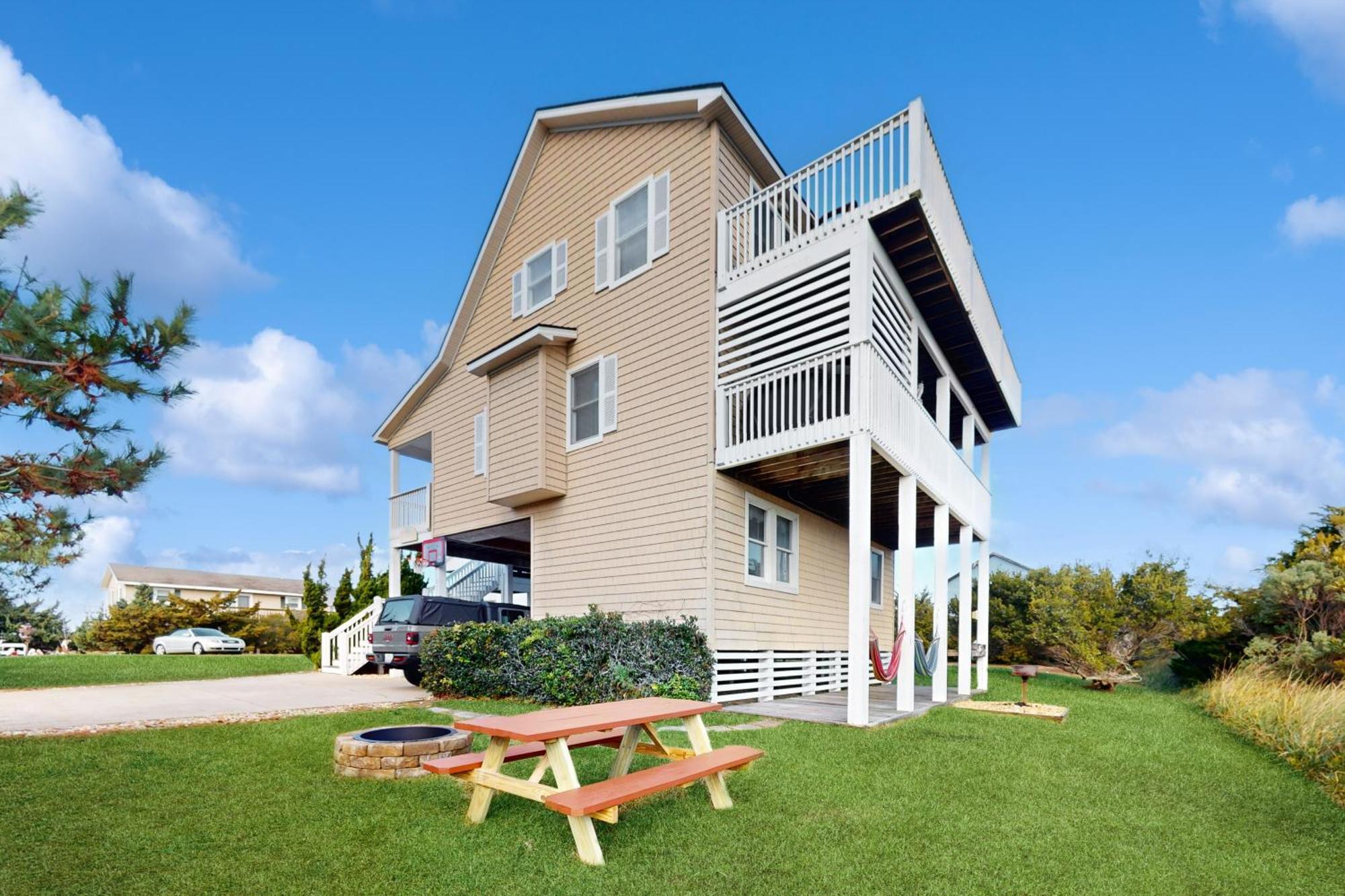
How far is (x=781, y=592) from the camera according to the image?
13.0 meters

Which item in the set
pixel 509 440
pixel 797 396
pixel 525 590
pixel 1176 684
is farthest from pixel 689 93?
pixel 1176 684

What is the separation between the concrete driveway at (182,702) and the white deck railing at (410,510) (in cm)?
388

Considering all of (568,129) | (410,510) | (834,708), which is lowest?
(834,708)

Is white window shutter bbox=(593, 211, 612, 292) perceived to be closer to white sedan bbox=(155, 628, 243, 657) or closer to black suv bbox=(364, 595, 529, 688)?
black suv bbox=(364, 595, 529, 688)

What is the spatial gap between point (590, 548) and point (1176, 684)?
43.5ft

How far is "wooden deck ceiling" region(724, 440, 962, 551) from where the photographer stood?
1086 cm

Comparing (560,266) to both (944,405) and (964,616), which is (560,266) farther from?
(964,616)

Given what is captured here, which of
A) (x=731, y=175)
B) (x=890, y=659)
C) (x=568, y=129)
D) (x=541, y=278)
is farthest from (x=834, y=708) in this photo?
(x=568, y=129)

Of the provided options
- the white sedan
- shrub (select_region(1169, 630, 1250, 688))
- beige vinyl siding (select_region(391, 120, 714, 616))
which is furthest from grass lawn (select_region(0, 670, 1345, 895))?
the white sedan

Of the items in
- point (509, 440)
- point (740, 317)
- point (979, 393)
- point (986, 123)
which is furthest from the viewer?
point (979, 393)

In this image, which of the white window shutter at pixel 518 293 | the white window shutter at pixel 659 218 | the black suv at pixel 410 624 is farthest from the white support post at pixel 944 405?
the white window shutter at pixel 518 293

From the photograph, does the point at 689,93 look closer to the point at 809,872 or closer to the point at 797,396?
the point at 797,396

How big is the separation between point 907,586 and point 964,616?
15.6 ft

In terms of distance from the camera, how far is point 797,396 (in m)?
10.5
